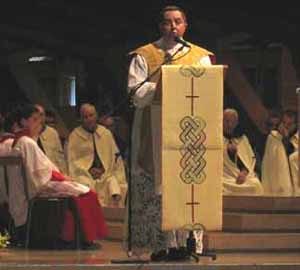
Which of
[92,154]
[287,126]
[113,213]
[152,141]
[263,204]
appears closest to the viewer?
[152,141]

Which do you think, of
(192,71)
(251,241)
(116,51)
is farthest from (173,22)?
(116,51)

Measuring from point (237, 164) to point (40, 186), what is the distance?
3342 mm

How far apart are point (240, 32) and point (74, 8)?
2.42m

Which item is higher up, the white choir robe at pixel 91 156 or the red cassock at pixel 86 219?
the white choir robe at pixel 91 156

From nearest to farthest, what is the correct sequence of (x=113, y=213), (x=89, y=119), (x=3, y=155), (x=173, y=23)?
(x=173, y=23) → (x=3, y=155) → (x=113, y=213) → (x=89, y=119)

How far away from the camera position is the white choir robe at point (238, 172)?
12.1m

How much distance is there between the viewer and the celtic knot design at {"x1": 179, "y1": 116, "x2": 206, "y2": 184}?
26.9 feet

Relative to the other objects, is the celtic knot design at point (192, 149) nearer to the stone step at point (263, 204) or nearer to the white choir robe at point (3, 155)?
the white choir robe at point (3, 155)

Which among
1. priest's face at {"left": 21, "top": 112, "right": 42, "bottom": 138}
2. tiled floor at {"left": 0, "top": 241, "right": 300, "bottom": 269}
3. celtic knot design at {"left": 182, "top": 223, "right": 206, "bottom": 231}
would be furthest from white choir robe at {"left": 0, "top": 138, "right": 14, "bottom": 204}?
celtic knot design at {"left": 182, "top": 223, "right": 206, "bottom": 231}

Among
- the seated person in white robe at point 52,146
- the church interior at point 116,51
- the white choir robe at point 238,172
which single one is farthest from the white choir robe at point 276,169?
the seated person in white robe at point 52,146

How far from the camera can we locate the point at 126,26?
1625 cm

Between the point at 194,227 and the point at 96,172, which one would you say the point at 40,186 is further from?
the point at 96,172

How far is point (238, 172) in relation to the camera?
1255 cm

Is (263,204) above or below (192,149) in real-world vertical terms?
below
